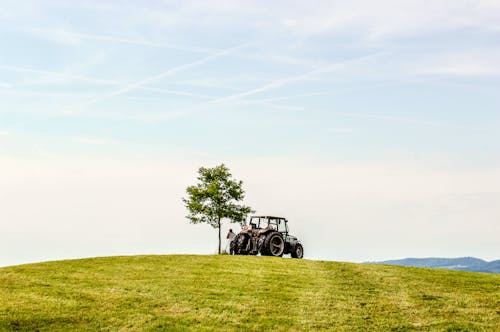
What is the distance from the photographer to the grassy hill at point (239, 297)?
2181 centimetres

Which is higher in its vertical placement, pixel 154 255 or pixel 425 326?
pixel 154 255

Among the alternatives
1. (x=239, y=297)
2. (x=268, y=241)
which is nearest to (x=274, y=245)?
(x=268, y=241)

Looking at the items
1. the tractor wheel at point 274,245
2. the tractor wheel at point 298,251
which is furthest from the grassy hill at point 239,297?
the tractor wheel at point 298,251

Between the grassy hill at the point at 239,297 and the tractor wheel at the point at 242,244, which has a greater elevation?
the tractor wheel at the point at 242,244

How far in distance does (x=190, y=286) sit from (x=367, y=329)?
8772 mm

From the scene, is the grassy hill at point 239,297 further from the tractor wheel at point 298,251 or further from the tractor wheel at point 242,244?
the tractor wheel at point 242,244

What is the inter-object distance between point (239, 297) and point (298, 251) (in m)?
16.1

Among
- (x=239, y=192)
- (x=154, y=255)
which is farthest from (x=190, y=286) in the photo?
(x=239, y=192)

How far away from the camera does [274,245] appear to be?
130ft

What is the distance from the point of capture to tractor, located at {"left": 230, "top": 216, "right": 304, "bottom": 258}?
130 feet

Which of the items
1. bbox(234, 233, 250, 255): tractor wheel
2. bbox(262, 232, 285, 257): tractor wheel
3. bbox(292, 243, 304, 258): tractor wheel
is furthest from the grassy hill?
bbox(234, 233, 250, 255): tractor wheel

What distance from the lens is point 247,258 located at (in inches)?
1419

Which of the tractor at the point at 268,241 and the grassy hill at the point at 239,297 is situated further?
the tractor at the point at 268,241

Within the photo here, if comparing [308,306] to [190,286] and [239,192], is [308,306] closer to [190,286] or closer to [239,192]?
[190,286]
